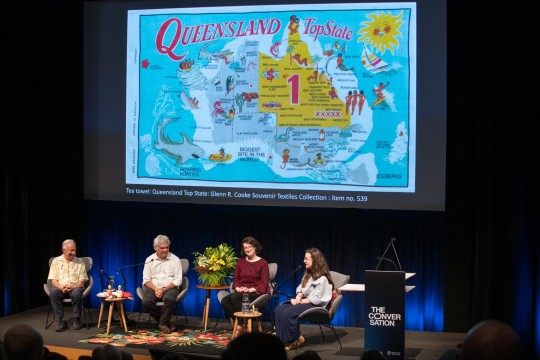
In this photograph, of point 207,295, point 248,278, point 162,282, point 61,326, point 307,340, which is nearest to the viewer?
point 307,340

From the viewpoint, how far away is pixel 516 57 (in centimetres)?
802

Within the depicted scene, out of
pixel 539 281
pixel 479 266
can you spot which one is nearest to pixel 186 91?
pixel 479 266

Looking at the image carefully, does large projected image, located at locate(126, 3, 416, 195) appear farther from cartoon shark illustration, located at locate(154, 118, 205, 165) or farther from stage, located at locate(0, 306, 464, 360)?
stage, located at locate(0, 306, 464, 360)

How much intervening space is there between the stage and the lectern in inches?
13.2

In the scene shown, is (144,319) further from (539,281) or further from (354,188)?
(539,281)

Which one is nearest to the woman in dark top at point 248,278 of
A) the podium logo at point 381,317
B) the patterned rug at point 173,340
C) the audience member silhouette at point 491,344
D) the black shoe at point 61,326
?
the patterned rug at point 173,340

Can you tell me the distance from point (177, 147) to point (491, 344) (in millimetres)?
7437

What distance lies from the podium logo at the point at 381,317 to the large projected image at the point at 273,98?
1.63 meters

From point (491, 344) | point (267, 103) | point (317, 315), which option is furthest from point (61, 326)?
point (491, 344)

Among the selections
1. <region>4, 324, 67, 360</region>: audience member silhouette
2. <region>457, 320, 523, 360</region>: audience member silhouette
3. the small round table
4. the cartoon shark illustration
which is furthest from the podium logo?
<region>457, 320, 523, 360</region>: audience member silhouette

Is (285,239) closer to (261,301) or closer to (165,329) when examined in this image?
(261,301)

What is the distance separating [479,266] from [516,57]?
6.89ft

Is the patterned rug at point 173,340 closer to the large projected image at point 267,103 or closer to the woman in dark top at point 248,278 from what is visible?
the woman in dark top at point 248,278

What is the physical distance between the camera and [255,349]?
1.98 m
